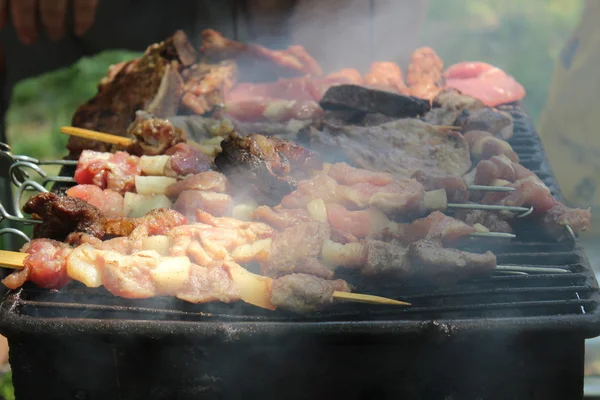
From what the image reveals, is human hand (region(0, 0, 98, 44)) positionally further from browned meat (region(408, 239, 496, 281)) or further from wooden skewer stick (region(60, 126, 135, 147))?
browned meat (region(408, 239, 496, 281))

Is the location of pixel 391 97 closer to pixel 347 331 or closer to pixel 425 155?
pixel 425 155

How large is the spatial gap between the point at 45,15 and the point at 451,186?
154 inches

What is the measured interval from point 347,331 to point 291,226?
75cm

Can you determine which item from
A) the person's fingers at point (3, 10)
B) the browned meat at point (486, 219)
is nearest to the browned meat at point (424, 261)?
the browned meat at point (486, 219)

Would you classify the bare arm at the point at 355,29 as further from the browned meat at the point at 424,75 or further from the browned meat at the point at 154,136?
the browned meat at the point at 154,136

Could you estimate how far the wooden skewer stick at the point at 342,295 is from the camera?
2.80m

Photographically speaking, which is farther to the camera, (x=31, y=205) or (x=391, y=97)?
(x=391, y=97)

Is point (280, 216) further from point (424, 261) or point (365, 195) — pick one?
point (424, 261)

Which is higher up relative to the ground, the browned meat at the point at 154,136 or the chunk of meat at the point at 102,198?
the browned meat at the point at 154,136

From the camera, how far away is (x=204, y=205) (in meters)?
3.37

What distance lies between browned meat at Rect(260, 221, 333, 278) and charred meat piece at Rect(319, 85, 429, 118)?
1.70 meters

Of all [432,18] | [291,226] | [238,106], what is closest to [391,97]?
[238,106]

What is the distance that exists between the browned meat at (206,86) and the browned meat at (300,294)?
2.54 m

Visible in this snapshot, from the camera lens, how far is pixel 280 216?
3277 mm
